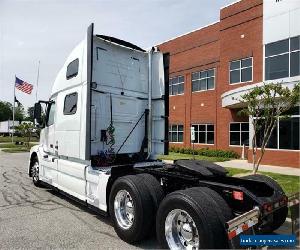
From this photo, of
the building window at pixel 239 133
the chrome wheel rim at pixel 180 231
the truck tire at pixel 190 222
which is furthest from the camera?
the building window at pixel 239 133

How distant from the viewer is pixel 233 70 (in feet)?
78.6

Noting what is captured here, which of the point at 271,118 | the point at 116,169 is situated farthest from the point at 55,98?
the point at 271,118

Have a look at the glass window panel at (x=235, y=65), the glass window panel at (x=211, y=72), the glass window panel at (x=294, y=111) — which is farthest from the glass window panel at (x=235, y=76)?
the glass window panel at (x=294, y=111)

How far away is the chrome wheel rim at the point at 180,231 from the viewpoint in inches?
182

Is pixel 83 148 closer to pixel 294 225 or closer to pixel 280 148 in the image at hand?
pixel 294 225

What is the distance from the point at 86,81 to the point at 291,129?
1430 centimetres

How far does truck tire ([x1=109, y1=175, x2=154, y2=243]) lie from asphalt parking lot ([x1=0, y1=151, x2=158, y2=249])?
195mm

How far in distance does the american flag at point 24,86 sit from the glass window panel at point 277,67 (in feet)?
75.4

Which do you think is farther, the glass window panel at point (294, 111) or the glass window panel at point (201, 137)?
the glass window panel at point (201, 137)

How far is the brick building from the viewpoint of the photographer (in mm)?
18797

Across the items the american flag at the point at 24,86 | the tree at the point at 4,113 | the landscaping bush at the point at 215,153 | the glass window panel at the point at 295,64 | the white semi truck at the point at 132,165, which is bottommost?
the landscaping bush at the point at 215,153

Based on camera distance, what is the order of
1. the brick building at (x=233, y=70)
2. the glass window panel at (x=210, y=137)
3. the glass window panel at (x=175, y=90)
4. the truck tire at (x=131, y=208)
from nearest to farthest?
the truck tire at (x=131, y=208)
the brick building at (x=233, y=70)
the glass window panel at (x=210, y=137)
the glass window panel at (x=175, y=90)

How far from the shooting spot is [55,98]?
8.84 meters

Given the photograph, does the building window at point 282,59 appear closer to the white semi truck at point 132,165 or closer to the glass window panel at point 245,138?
the glass window panel at point 245,138
